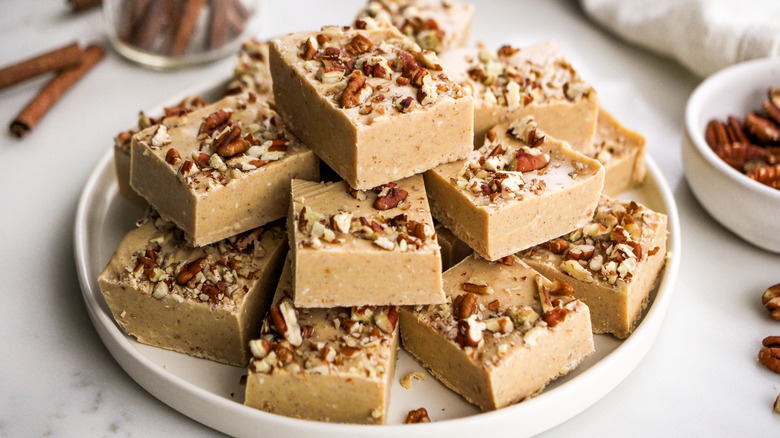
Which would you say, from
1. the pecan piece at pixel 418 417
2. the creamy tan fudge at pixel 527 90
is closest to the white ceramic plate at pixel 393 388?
the pecan piece at pixel 418 417

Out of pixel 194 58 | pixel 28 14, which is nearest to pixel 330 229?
pixel 194 58

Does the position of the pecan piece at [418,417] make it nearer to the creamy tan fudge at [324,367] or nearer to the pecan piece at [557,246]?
the creamy tan fudge at [324,367]

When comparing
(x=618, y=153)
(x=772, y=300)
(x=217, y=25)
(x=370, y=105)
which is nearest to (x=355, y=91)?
(x=370, y=105)

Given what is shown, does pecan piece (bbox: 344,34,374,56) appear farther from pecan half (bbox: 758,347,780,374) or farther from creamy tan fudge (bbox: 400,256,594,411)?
pecan half (bbox: 758,347,780,374)

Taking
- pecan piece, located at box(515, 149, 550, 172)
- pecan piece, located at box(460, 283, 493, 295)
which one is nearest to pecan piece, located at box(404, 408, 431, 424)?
pecan piece, located at box(460, 283, 493, 295)

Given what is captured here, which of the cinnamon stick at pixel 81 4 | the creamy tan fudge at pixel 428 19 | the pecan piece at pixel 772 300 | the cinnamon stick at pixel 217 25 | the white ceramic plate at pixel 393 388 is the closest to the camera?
the white ceramic plate at pixel 393 388
